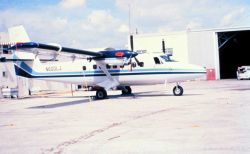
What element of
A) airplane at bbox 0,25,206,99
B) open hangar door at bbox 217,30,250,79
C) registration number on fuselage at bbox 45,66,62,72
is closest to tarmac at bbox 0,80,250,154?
airplane at bbox 0,25,206,99

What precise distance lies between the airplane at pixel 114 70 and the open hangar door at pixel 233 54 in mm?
40970

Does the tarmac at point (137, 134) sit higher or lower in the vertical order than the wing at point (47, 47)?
lower

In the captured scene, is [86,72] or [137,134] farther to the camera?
[86,72]

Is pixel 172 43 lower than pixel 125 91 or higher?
higher

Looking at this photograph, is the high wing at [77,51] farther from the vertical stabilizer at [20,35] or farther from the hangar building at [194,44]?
the hangar building at [194,44]

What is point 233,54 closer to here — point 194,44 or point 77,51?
point 194,44

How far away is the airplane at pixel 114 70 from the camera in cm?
2286

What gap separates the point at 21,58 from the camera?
94.2ft

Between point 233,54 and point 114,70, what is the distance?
1906 inches

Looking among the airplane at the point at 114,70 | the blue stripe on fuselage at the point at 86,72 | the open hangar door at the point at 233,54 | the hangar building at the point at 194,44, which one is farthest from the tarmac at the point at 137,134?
Result: the open hangar door at the point at 233,54

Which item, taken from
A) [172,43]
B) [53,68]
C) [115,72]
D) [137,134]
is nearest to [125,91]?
[115,72]

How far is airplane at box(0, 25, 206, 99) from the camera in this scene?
2286 centimetres

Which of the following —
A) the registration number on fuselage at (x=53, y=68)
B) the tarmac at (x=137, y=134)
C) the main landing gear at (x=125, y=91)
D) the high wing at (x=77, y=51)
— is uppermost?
the high wing at (x=77, y=51)

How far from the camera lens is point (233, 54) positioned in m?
68.1
